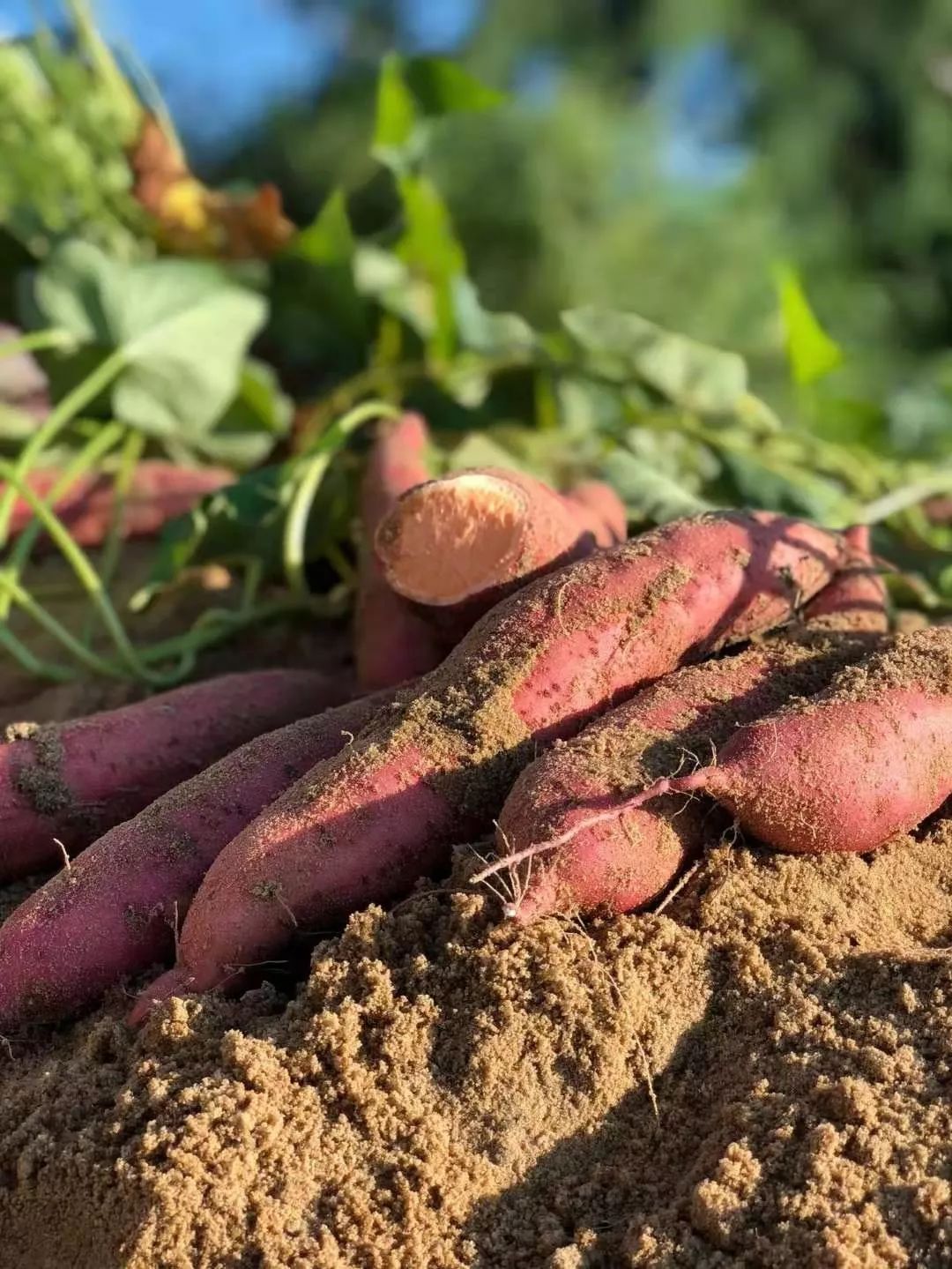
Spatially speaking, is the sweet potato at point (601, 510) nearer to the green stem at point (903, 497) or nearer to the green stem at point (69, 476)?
the green stem at point (903, 497)

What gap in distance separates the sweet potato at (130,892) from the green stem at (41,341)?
1.04 meters

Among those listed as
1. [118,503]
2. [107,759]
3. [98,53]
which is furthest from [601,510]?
[98,53]

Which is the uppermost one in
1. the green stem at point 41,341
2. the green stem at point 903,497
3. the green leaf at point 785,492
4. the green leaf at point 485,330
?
the green stem at point 41,341

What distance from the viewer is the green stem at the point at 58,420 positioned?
1666 millimetres

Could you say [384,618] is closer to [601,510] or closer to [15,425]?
[601,510]

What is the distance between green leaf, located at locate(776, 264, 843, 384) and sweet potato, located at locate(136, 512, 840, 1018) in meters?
0.90

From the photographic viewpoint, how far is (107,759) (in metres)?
1.24

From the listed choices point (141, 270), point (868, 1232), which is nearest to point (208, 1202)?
point (868, 1232)

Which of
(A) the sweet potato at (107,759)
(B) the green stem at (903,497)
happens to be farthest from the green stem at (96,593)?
(B) the green stem at (903,497)

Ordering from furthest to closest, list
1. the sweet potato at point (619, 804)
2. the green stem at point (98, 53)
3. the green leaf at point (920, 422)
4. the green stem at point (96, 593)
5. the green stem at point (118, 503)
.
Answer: the green stem at point (98, 53) < the green leaf at point (920, 422) < the green stem at point (118, 503) < the green stem at point (96, 593) < the sweet potato at point (619, 804)

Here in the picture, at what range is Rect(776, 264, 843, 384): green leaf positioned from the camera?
6.55 ft

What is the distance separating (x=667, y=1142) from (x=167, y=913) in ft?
1.69

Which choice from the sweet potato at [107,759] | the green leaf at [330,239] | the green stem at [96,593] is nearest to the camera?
the sweet potato at [107,759]

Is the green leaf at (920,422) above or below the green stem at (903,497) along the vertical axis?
below
